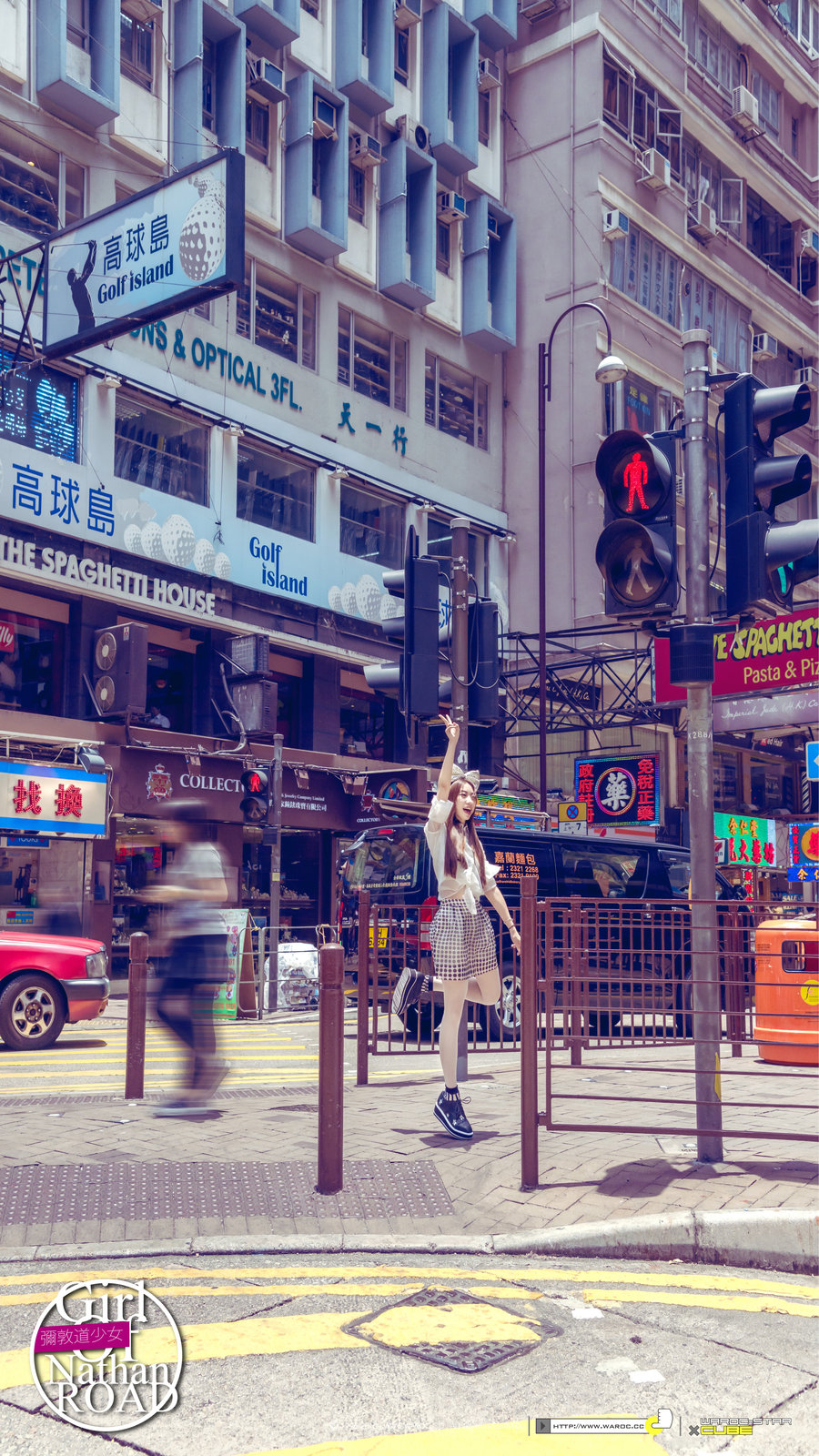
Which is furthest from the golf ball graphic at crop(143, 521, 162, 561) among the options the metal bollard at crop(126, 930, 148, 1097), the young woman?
the young woman

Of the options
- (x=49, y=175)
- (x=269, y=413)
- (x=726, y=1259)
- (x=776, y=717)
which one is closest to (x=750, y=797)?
(x=776, y=717)

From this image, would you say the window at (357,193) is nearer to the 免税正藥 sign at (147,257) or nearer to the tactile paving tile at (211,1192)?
the 免税正藥 sign at (147,257)

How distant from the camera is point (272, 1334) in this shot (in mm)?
3982

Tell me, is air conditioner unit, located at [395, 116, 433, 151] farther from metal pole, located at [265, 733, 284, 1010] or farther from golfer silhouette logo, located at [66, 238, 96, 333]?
metal pole, located at [265, 733, 284, 1010]

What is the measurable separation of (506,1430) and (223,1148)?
11.6 ft

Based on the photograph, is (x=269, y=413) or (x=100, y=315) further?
(x=269, y=413)

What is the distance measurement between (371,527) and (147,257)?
11.6m

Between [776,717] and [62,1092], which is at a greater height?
[776,717]

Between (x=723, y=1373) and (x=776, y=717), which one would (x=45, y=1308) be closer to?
(x=723, y=1373)

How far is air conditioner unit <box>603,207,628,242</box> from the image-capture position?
29.3m

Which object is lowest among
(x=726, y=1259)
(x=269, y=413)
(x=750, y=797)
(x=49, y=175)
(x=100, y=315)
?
(x=726, y=1259)

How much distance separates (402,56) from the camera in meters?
27.1

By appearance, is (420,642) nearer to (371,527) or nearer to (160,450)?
(160,450)

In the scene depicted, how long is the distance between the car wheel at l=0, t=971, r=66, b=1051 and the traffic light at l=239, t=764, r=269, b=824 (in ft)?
24.7
